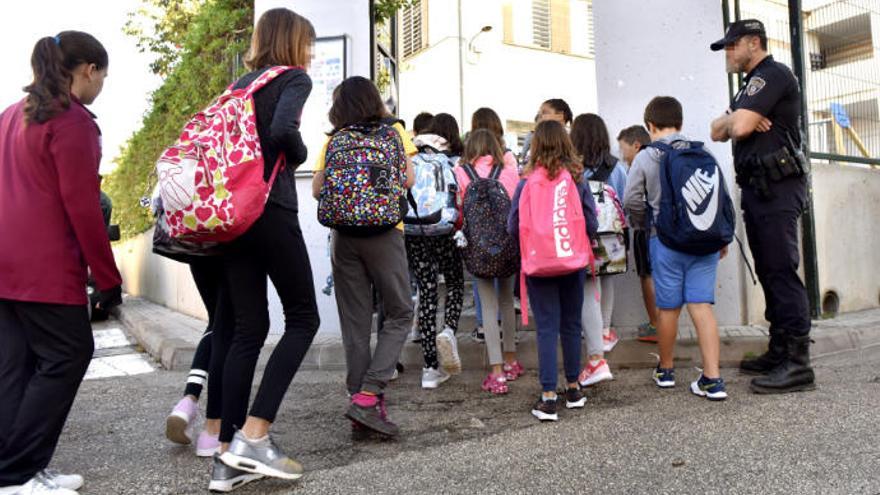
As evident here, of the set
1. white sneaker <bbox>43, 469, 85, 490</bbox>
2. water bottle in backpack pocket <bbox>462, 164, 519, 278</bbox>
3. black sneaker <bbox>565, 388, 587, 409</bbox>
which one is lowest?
white sneaker <bbox>43, 469, 85, 490</bbox>

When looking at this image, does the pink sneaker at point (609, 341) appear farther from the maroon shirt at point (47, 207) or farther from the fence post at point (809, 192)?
the maroon shirt at point (47, 207)

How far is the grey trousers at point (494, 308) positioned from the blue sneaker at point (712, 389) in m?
1.25

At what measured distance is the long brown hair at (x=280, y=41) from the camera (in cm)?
323

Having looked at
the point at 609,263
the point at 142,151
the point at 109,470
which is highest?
the point at 142,151

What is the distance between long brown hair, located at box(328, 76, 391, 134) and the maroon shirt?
1.29 metres

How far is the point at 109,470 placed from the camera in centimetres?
332

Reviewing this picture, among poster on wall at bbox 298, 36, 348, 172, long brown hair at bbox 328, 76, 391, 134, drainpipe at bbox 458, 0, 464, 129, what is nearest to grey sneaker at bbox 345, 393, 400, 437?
long brown hair at bbox 328, 76, 391, 134

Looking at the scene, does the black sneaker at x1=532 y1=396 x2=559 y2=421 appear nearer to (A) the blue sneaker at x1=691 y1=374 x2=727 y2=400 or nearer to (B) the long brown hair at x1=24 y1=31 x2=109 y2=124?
(A) the blue sneaker at x1=691 y1=374 x2=727 y2=400

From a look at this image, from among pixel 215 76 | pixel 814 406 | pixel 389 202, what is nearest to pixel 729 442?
pixel 814 406

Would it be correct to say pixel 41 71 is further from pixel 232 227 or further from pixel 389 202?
pixel 389 202

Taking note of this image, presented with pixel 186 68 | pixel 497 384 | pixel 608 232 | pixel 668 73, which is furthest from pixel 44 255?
pixel 186 68

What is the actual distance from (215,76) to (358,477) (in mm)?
7519

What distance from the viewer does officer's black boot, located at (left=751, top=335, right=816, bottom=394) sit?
4.23 metres

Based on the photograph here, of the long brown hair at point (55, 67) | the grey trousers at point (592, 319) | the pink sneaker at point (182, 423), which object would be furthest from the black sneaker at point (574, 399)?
the long brown hair at point (55, 67)
